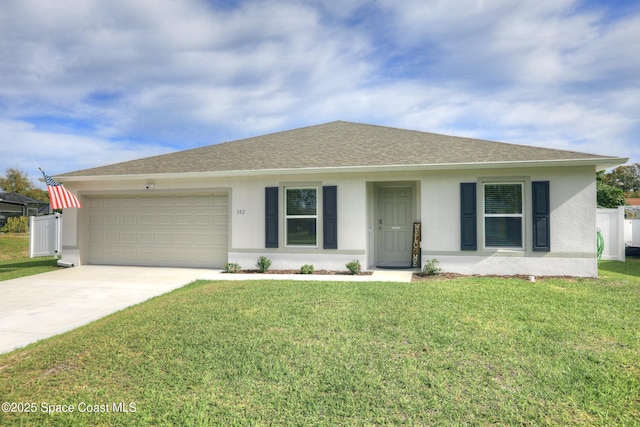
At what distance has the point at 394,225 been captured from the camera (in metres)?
10.5

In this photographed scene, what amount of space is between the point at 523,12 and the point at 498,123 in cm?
509

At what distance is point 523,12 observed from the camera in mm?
8750

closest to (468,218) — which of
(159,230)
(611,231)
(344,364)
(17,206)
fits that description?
(344,364)

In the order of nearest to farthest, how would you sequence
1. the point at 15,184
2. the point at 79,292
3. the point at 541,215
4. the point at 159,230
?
the point at 79,292 < the point at 541,215 < the point at 159,230 < the point at 15,184

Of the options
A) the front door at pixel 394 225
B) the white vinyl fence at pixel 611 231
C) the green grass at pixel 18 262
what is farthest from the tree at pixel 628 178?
the green grass at pixel 18 262

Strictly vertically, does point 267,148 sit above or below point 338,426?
above

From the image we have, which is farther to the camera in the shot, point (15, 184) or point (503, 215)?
point (15, 184)

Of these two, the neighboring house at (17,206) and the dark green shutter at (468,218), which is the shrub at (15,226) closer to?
the neighboring house at (17,206)

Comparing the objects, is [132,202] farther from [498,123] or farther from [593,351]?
[498,123]

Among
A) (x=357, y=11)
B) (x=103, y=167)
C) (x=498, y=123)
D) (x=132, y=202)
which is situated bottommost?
(x=132, y=202)

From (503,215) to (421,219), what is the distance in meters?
1.98

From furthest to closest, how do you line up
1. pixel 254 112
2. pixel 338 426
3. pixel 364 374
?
pixel 254 112
pixel 364 374
pixel 338 426

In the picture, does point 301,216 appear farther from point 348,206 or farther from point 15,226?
point 15,226

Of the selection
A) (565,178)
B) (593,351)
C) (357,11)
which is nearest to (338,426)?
(593,351)
